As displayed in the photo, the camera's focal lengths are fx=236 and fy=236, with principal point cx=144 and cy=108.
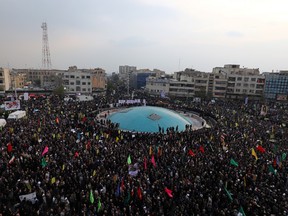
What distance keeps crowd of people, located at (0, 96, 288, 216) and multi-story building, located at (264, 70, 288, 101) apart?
51606mm

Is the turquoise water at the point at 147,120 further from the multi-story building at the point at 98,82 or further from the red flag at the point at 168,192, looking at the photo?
the multi-story building at the point at 98,82

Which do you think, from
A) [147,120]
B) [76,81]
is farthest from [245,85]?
[76,81]

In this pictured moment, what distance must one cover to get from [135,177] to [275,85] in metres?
Result: 65.7

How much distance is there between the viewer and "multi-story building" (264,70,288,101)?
6619 centimetres

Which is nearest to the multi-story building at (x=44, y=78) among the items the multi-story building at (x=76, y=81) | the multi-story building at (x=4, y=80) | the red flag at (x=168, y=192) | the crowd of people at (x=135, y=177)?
the multi-story building at (x=76, y=81)

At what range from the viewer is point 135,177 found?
1484 cm

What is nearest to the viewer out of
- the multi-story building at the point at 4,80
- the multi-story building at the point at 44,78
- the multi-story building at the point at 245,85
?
the multi-story building at the point at 4,80

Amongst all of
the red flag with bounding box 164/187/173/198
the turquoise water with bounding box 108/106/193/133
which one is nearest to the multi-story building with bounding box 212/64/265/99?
the turquoise water with bounding box 108/106/193/133

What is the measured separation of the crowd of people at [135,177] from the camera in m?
11.7

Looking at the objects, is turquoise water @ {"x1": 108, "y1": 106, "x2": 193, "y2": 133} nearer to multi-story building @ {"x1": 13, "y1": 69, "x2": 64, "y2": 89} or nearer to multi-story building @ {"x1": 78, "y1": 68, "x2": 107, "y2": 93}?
multi-story building @ {"x1": 78, "y1": 68, "x2": 107, "y2": 93}

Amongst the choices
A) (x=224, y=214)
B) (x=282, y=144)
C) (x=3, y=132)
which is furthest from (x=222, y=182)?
(x=3, y=132)

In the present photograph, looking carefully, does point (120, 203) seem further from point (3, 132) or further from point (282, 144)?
point (282, 144)

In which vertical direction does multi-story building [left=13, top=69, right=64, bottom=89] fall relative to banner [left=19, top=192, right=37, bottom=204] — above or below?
above

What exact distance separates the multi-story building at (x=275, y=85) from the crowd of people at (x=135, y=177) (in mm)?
51606
